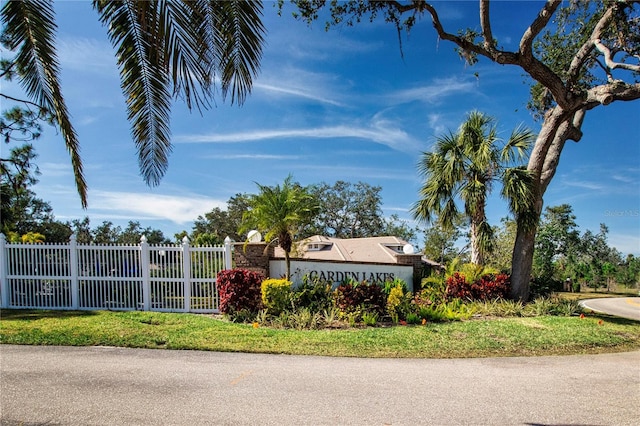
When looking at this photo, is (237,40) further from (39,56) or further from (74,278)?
(74,278)

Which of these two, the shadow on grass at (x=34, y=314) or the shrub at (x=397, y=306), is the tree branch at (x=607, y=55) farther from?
the shadow on grass at (x=34, y=314)

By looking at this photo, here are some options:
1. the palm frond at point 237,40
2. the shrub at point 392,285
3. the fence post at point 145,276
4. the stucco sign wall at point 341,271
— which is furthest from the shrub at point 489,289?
the palm frond at point 237,40

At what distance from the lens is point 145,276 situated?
1102 cm

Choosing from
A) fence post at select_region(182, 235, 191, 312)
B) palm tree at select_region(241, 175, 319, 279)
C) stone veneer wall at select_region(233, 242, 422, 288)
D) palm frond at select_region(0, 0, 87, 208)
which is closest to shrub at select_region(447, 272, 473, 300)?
palm tree at select_region(241, 175, 319, 279)

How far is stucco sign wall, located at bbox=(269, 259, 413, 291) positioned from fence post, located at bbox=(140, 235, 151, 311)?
349 cm

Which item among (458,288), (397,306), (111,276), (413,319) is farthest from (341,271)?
(111,276)

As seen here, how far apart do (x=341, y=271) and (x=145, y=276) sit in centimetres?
590

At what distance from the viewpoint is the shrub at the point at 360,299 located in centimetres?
1004

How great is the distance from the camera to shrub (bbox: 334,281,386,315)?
1004 centimetres

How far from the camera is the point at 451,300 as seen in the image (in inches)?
476

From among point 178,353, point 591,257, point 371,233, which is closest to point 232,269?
point 178,353

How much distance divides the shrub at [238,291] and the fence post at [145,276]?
226cm

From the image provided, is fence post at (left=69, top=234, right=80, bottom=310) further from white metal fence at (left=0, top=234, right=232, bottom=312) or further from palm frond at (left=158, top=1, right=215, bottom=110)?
palm frond at (left=158, top=1, right=215, bottom=110)

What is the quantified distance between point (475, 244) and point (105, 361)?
35.9 ft
